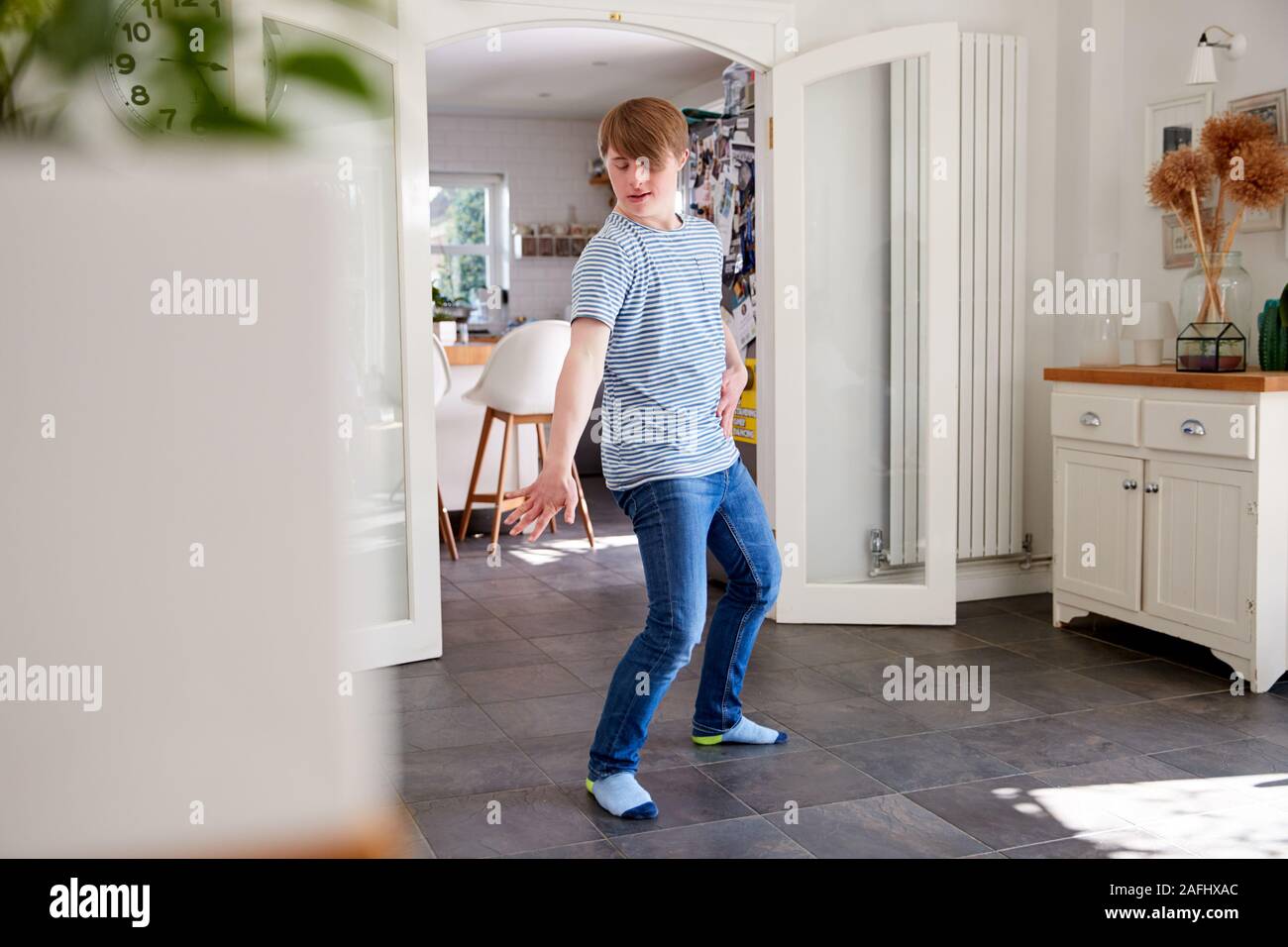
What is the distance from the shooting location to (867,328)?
4348 mm

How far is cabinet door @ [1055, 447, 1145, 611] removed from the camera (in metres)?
3.83

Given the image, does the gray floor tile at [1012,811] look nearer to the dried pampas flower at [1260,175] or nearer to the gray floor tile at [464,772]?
the gray floor tile at [464,772]

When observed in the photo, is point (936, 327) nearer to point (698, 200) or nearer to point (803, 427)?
point (803, 427)

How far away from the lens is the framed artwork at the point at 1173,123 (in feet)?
13.6

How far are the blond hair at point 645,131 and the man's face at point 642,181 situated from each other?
0.01 meters

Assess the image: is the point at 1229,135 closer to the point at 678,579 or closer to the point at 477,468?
the point at 678,579

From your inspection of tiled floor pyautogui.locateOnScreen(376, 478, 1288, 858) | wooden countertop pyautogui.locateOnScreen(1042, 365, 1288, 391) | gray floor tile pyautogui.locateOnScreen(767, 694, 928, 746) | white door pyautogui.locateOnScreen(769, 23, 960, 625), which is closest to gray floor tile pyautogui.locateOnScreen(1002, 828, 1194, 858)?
tiled floor pyautogui.locateOnScreen(376, 478, 1288, 858)

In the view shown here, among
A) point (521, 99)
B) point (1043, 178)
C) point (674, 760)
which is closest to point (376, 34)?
point (674, 760)

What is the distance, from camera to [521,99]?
29.8 ft

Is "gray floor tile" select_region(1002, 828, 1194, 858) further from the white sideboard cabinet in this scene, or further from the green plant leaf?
the green plant leaf

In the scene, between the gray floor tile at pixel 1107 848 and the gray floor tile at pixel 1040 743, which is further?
the gray floor tile at pixel 1040 743

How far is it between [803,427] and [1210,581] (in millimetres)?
1374

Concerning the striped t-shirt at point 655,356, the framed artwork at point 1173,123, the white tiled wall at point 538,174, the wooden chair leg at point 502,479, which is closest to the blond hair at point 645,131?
the striped t-shirt at point 655,356
